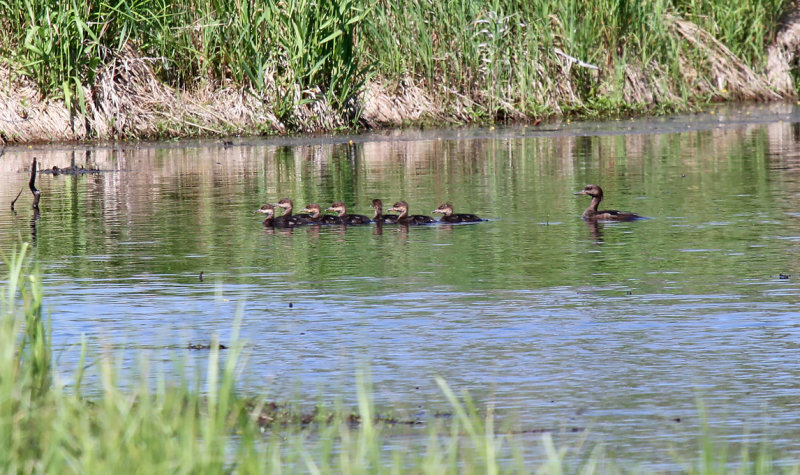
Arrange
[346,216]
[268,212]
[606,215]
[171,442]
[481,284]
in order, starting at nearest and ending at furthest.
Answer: [171,442]
[481,284]
[606,215]
[346,216]
[268,212]

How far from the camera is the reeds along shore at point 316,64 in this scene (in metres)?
24.1

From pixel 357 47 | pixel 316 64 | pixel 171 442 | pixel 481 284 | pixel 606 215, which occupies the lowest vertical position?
pixel 171 442

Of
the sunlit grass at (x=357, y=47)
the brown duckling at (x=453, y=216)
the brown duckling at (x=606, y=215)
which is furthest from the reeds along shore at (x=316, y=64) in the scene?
the brown duckling at (x=606, y=215)

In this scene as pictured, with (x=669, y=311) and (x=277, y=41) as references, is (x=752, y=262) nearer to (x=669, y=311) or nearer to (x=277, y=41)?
(x=669, y=311)

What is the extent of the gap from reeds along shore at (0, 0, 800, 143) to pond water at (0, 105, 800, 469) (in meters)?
3.65

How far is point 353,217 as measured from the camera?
14445mm

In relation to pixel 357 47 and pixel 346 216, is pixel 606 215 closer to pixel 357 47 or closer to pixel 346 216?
pixel 346 216

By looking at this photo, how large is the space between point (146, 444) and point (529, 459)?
1.75 meters

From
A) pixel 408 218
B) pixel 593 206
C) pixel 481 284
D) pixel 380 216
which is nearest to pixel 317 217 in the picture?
pixel 380 216

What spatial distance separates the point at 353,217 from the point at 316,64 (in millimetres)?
10129

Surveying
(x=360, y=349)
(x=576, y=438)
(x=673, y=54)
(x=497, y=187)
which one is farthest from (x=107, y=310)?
(x=673, y=54)

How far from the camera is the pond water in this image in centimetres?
701

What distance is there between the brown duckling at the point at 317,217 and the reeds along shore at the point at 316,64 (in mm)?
9681

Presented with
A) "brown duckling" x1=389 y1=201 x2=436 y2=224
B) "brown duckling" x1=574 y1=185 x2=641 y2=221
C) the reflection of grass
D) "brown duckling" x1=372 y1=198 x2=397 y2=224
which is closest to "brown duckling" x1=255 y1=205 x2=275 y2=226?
"brown duckling" x1=372 y1=198 x2=397 y2=224
